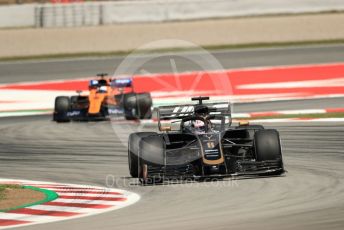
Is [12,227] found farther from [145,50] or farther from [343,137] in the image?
[145,50]

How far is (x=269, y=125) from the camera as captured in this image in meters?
21.6

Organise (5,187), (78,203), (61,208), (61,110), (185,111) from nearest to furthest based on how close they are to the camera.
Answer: (61,208)
(78,203)
(5,187)
(185,111)
(61,110)

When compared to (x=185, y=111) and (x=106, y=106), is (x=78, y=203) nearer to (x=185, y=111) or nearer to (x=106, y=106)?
(x=185, y=111)

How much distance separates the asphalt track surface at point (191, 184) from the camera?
419 inches

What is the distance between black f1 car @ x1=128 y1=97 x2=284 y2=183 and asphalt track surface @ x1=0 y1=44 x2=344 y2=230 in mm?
237

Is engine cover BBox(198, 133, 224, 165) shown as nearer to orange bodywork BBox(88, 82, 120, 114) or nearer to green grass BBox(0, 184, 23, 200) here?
green grass BBox(0, 184, 23, 200)

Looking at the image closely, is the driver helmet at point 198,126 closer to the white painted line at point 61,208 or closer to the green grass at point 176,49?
the white painted line at point 61,208

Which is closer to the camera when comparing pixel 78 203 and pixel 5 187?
pixel 78 203

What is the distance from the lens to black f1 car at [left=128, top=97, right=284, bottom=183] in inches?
537

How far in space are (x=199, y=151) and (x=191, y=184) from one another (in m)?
0.50

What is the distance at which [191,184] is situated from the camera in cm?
1350

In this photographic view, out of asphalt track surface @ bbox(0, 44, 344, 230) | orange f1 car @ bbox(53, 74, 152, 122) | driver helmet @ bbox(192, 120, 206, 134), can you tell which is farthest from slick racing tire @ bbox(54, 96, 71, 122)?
driver helmet @ bbox(192, 120, 206, 134)

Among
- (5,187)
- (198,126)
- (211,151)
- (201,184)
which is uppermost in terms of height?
(198,126)

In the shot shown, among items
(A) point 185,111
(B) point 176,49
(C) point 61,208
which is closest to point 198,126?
(A) point 185,111
